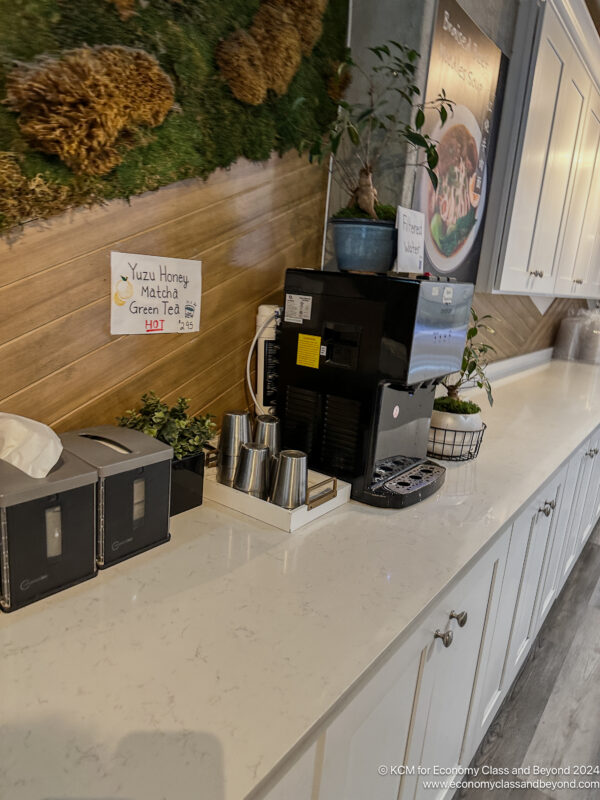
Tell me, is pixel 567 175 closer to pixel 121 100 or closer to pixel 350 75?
pixel 350 75

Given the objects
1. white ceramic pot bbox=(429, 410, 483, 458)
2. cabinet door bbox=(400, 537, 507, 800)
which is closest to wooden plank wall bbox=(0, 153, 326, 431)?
white ceramic pot bbox=(429, 410, 483, 458)

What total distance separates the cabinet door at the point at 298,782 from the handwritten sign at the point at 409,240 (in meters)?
1.01

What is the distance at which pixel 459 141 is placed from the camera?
77.6 inches

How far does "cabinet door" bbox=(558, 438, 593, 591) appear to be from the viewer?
86.2 inches

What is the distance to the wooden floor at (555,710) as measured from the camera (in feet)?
5.37

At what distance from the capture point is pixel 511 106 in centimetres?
223

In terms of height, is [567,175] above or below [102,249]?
above

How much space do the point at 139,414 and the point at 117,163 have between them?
50 centimetres

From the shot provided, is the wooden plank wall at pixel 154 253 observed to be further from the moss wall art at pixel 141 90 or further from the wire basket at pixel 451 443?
the wire basket at pixel 451 443

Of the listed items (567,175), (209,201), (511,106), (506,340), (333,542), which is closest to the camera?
(333,542)

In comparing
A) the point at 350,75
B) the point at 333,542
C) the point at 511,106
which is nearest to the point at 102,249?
the point at 333,542

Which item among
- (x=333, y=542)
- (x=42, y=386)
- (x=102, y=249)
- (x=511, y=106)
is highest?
(x=511, y=106)

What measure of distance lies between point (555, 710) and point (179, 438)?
1.60 m

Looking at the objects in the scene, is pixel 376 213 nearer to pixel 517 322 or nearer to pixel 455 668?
pixel 455 668
